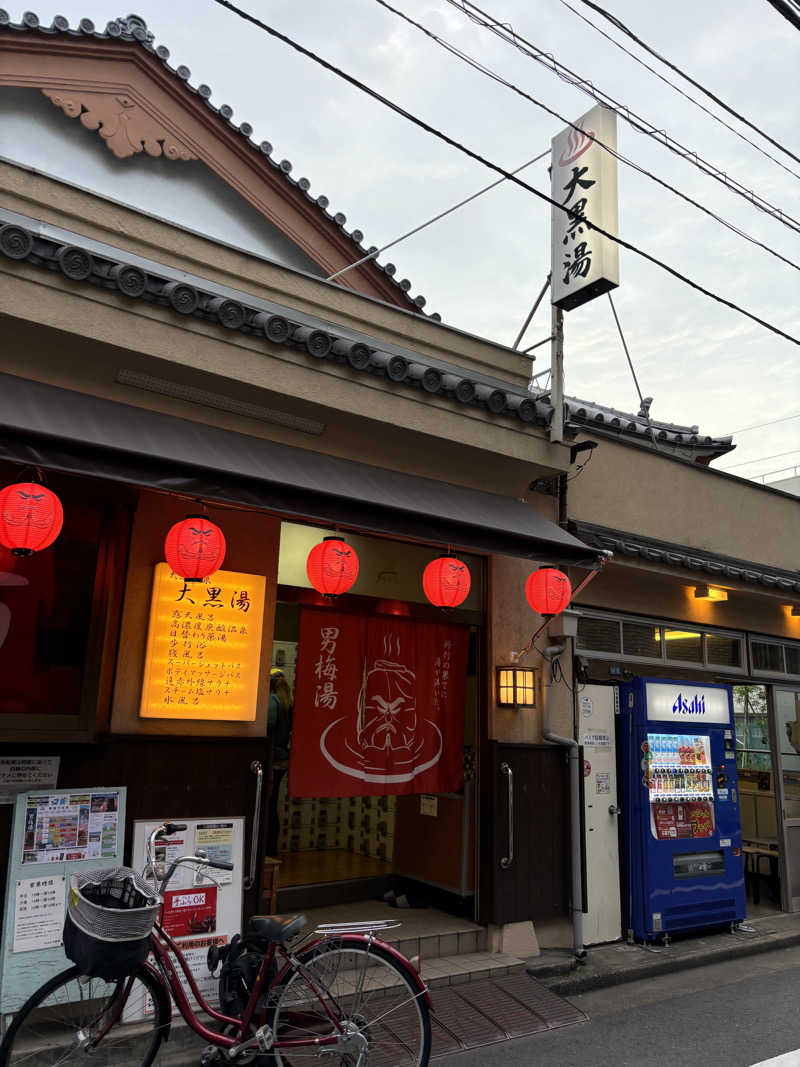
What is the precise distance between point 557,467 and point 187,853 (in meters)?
4.92

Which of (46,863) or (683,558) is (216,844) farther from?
(683,558)

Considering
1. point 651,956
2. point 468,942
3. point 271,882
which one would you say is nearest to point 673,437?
point 651,956

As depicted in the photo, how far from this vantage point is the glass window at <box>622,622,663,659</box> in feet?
29.7

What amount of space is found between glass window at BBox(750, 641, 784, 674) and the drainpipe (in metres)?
4.08

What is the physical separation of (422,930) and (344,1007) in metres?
2.79

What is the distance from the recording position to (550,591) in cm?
700

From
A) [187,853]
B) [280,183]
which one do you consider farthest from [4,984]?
[280,183]

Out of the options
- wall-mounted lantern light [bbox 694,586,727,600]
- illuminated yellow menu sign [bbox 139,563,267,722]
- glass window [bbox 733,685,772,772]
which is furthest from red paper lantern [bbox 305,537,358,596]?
glass window [bbox 733,685,772,772]

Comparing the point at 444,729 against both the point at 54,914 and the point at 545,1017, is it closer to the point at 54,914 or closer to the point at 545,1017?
the point at 545,1017

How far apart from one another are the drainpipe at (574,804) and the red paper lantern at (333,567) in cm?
294

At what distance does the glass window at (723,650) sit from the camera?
10.1 m

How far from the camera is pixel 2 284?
5.14 metres

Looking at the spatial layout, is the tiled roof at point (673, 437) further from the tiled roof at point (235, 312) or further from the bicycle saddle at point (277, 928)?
the bicycle saddle at point (277, 928)

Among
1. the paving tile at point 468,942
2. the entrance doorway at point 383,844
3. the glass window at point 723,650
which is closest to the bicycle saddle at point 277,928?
the entrance doorway at point 383,844
